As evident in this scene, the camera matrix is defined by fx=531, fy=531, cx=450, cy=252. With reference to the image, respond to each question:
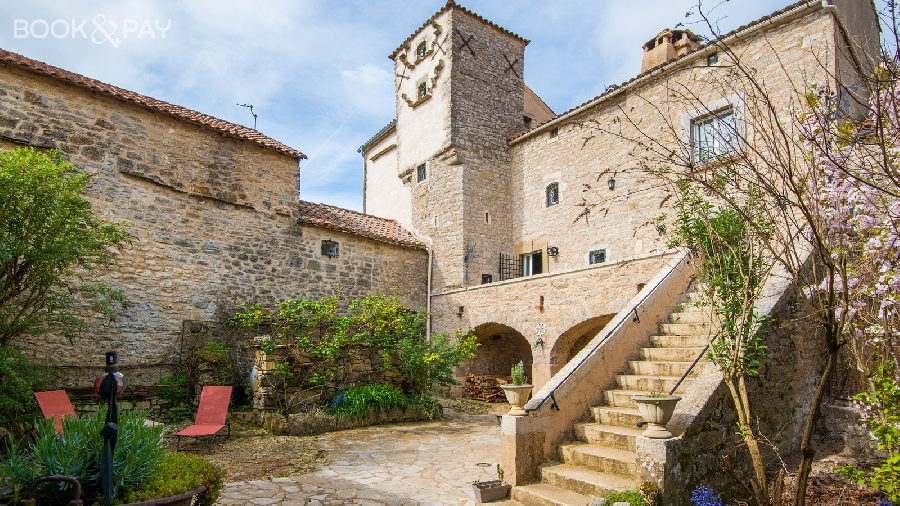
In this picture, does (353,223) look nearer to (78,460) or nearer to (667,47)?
(667,47)

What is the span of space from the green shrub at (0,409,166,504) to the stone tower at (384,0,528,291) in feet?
37.5

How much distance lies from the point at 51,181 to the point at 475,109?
438 inches

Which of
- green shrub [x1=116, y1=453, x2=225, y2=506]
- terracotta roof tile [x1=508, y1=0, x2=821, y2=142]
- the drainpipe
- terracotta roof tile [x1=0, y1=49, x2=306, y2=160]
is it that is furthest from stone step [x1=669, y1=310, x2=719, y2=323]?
terracotta roof tile [x1=0, y1=49, x2=306, y2=160]

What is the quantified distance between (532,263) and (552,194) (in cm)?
207

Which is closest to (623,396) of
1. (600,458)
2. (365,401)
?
(600,458)

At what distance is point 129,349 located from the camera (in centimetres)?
1062

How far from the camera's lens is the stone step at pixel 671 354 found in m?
6.05

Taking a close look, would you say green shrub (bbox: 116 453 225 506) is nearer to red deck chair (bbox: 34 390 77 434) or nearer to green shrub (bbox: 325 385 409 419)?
red deck chair (bbox: 34 390 77 434)

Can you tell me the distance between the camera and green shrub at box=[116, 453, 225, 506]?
3.65m

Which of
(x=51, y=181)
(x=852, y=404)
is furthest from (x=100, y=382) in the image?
(x=852, y=404)

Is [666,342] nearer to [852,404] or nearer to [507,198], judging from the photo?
[852,404]

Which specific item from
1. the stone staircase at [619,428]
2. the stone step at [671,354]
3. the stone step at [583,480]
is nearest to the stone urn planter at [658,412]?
the stone staircase at [619,428]

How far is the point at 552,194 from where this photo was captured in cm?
1489

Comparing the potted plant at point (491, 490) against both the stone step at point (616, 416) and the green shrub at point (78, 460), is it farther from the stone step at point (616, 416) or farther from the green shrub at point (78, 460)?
the green shrub at point (78, 460)
